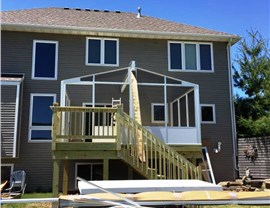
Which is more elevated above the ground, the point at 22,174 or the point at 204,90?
the point at 204,90

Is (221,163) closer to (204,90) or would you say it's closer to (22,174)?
(204,90)

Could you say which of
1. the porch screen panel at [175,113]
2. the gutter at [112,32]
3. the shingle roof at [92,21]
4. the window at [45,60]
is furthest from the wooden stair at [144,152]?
the shingle roof at [92,21]

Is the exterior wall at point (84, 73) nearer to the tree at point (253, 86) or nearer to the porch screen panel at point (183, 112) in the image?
the porch screen panel at point (183, 112)

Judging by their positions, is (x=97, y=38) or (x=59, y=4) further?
(x=59, y=4)

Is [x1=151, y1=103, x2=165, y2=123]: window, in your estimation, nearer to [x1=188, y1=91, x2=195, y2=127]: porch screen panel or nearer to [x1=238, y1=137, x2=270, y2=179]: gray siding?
[x1=188, y1=91, x2=195, y2=127]: porch screen panel

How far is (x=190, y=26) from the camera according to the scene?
15664mm

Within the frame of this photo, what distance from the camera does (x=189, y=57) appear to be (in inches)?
568

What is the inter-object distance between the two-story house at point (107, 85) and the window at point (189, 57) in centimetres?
4

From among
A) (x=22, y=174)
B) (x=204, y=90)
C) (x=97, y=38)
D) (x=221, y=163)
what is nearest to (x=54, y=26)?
(x=97, y=38)

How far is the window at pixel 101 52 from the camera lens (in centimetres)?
1377

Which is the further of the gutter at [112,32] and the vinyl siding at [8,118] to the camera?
the gutter at [112,32]

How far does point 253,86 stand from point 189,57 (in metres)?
4.41

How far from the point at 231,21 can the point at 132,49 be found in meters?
5.76

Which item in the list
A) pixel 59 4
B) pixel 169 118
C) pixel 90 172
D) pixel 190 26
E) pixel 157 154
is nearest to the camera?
pixel 157 154
